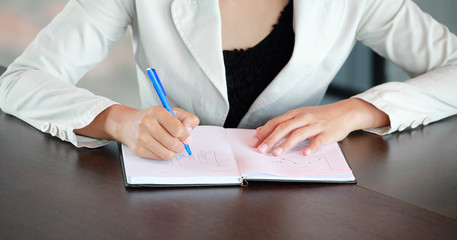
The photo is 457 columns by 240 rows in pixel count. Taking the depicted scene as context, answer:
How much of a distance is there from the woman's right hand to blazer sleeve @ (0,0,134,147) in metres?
0.04

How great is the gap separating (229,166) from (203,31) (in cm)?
49

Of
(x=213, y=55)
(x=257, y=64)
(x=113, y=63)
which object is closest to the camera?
(x=213, y=55)

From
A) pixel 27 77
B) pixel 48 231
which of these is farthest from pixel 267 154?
pixel 27 77

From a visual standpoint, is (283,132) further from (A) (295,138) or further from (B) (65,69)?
(B) (65,69)

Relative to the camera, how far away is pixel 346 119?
3.90ft

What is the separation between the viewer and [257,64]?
146 centimetres

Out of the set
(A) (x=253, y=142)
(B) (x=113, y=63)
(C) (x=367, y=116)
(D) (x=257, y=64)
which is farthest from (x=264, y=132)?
(B) (x=113, y=63)

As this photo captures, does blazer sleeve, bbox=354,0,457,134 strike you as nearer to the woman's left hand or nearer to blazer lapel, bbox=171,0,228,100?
the woman's left hand

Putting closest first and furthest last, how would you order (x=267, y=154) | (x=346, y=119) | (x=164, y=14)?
(x=267, y=154)
(x=346, y=119)
(x=164, y=14)

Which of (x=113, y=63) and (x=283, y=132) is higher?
(x=283, y=132)

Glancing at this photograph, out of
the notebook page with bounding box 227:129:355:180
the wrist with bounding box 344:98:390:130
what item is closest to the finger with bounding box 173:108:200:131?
the notebook page with bounding box 227:129:355:180

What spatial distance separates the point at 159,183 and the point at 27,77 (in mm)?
500

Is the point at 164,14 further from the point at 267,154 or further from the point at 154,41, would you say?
the point at 267,154

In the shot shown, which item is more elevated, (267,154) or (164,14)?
(164,14)
